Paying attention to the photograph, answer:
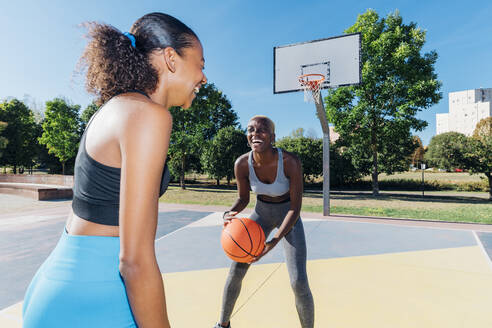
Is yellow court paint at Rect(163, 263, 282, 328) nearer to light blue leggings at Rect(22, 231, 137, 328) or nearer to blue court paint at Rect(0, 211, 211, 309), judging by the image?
blue court paint at Rect(0, 211, 211, 309)

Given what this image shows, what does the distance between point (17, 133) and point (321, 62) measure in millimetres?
37088

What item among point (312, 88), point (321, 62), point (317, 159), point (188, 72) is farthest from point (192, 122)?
point (188, 72)

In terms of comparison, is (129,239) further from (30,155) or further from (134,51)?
(30,155)

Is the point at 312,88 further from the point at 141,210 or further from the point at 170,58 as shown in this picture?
the point at 141,210

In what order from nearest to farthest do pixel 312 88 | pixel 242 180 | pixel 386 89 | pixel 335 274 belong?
1. pixel 242 180
2. pixel 335 274
3. pixel 312 88
4. pixel 386 89

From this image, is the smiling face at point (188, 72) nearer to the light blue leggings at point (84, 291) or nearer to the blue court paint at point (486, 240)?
the light blue leggings at point (84, 291)

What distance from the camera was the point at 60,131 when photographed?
30234 mm

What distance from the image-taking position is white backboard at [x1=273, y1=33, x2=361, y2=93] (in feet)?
32.2

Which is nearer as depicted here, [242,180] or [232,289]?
[232,289]

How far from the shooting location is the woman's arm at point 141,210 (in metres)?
0.77

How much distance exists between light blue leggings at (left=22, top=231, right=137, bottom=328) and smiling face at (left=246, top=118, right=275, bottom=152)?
1.94m

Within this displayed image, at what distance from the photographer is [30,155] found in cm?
3484

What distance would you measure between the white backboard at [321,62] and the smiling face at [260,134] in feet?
25.9

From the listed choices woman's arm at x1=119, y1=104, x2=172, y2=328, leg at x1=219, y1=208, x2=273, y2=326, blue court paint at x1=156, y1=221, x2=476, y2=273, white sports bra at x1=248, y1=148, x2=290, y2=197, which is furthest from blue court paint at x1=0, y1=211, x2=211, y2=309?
woman's arm at x1=119, y1=104, x2=172, y2=328
